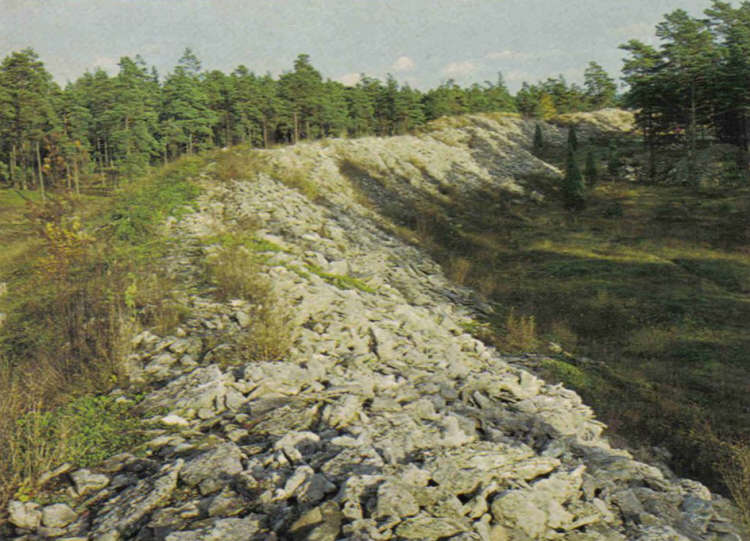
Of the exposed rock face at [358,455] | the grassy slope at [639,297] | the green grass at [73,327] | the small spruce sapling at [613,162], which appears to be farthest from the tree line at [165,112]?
the exposed rock face at [358,455]

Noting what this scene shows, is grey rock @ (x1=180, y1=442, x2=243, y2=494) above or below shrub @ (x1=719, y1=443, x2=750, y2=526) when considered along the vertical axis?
above

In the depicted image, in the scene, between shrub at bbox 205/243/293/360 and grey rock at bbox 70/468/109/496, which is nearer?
grey rock at bbox 70/468/109/496

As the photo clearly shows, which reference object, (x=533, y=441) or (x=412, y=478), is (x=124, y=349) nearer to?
(x=412, y=478)

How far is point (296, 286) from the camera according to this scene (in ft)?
28.5

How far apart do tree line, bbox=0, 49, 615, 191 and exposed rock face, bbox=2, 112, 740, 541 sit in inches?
1696

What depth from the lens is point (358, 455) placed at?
4.34 meters

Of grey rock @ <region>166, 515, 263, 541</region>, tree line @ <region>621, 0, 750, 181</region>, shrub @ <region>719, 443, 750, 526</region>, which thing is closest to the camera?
grey rock @ <region>166, 515, 263, 541</region>

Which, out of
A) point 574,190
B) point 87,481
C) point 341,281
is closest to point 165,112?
point 574,190

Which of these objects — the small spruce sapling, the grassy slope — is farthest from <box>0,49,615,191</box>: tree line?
the grassy slope

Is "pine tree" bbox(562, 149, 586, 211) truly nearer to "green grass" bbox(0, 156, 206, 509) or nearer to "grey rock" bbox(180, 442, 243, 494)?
"green grass" bbox(0, 156, 206, 509)

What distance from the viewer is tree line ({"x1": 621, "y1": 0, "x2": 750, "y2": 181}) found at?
39250 millimetres

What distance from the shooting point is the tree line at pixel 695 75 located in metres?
39.2

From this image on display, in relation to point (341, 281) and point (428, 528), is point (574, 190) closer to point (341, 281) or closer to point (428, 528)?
point (341, 281)

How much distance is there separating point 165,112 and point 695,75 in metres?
55.9
